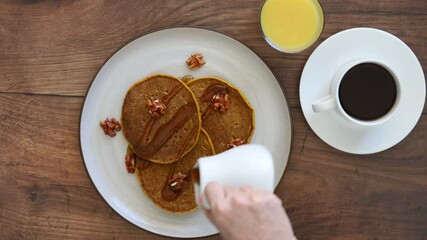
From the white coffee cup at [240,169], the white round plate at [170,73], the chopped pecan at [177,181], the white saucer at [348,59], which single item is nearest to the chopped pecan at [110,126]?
the white round plate at [170,73]

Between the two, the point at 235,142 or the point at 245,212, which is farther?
the point at 235,142

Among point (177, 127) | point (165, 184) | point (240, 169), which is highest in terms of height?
point (240, 169)

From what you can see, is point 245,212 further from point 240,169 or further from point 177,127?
point 177,127

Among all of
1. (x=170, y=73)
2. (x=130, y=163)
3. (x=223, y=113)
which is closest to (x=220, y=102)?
(x=223, y=113)

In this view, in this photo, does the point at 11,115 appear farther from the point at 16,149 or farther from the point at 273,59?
the point at 273,59

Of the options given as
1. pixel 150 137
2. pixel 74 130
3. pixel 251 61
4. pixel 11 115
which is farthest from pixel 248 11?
pixel 11 115

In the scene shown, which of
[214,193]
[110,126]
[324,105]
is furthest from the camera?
[110,126]
